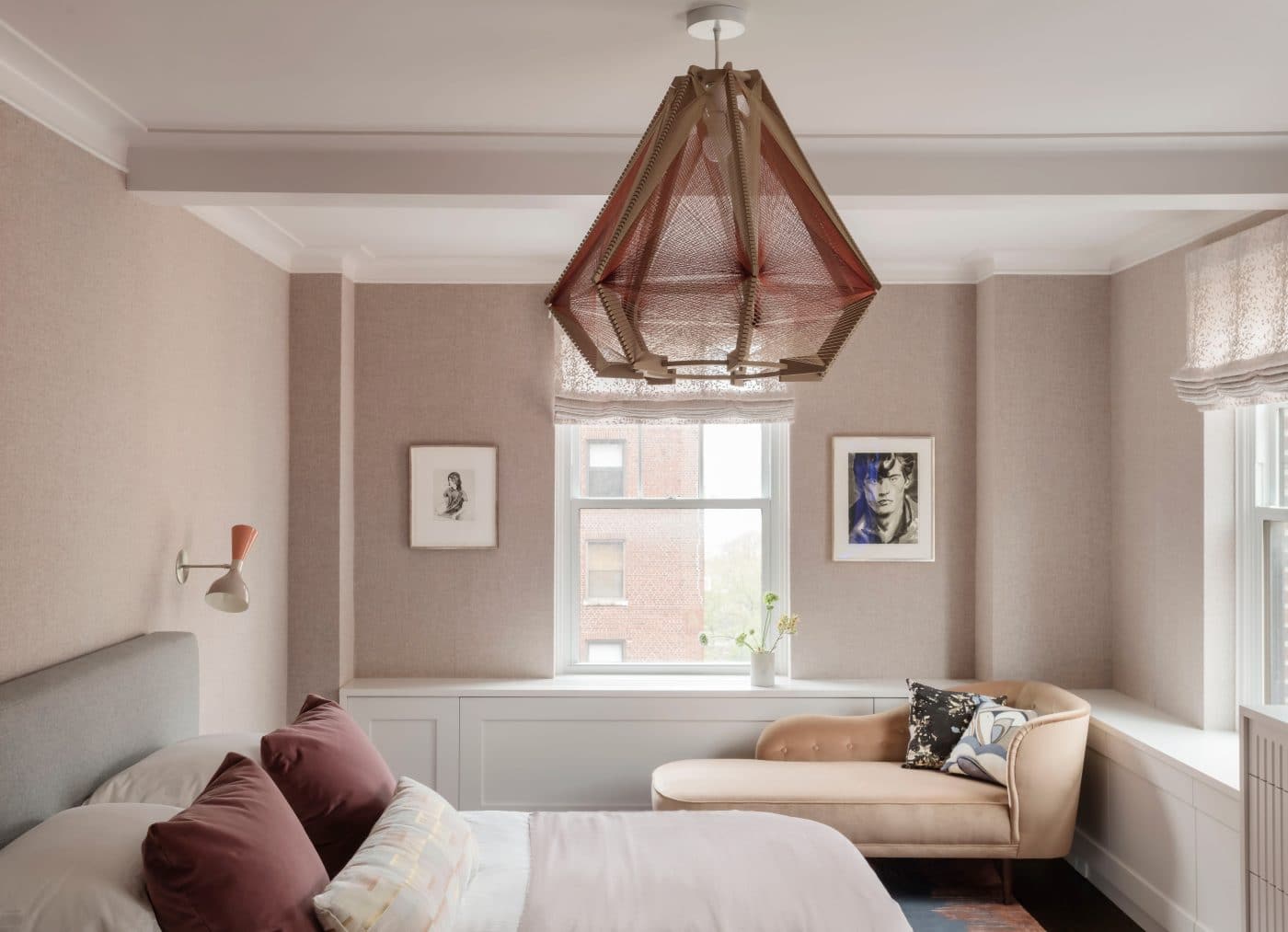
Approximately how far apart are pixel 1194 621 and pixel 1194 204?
5.22 feet

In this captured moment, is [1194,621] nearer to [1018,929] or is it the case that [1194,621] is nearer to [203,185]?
[1018,929]

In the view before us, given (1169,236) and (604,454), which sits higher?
(1169,236)

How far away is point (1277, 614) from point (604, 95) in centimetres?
293

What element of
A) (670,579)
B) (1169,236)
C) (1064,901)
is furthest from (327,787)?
(1169,236)

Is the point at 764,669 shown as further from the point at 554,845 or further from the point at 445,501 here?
the point at 554,845

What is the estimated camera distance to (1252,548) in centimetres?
363

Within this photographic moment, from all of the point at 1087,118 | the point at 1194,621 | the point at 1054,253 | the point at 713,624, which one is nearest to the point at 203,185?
the point at 1087,118

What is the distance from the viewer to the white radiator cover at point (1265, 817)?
2.66m

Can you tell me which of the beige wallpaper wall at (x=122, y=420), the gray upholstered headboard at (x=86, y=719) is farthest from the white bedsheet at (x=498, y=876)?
the beige wallpaper wall at (x=122, y=420)

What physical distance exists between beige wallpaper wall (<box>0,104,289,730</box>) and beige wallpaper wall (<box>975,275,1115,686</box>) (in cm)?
315

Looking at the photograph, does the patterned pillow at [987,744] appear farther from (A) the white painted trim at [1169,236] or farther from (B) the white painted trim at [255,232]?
(B) the white painted trim at [255,232]

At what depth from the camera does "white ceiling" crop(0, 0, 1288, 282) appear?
2186 millimetres

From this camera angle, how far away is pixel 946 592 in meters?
4.68

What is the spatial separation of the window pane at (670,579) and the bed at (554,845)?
1.76m
